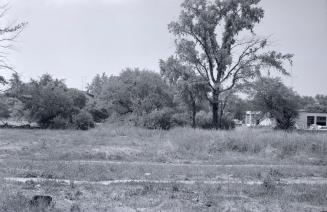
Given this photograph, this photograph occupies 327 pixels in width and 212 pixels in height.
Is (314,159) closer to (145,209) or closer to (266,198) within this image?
(266,198)

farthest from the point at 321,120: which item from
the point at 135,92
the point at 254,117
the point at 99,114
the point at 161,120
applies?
the point at 161,120

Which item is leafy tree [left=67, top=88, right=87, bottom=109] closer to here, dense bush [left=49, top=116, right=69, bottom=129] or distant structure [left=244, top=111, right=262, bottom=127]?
dense bush [left=49, top=116, right=69, bottom=129]

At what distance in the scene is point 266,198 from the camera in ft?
44.0

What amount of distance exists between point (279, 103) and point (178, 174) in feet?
135

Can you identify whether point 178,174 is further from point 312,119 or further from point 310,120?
point 312,119

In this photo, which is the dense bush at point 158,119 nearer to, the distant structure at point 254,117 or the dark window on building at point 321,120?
the distant structure at point 254,117

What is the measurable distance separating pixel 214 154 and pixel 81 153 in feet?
28.3

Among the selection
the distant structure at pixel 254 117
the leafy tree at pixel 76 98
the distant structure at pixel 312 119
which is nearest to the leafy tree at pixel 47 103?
the leafy tree at pixel 76 98

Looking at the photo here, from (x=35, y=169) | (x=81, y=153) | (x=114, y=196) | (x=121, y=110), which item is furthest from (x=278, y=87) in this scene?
(x=114, y=196)

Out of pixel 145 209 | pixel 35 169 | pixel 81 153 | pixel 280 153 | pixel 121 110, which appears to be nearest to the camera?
pixel 145 209

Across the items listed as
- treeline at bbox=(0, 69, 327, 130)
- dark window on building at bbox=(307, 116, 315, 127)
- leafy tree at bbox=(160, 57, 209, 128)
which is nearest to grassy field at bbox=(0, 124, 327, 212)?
leafy tree at bbox=(160, 57, 209, 128)

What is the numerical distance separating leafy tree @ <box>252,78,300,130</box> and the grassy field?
84.6 ft

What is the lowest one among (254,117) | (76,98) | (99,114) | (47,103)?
(99,114)

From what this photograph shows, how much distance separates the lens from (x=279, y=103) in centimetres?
5716
